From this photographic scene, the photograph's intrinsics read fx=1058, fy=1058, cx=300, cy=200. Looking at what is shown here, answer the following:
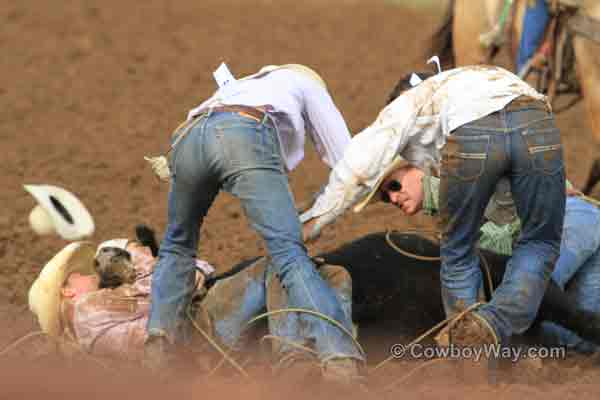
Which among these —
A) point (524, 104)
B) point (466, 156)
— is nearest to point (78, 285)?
point (466, 156)

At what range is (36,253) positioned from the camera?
17.9ft

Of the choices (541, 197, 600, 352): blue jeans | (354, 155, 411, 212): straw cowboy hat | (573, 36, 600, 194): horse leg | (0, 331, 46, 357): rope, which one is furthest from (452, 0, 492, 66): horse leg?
(0, 331, 46, 357): rope

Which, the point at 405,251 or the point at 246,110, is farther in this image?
the point at 405,251

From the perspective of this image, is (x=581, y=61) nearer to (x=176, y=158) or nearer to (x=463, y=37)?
(x=463, y=37)

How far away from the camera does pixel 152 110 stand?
8.09m

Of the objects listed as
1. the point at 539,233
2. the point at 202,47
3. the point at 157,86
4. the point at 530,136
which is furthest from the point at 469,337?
the point at 202,47

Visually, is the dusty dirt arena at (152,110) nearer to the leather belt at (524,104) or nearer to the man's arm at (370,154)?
the man's arm at (370,154)

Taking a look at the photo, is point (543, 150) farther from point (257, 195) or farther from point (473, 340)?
point (257, 195)

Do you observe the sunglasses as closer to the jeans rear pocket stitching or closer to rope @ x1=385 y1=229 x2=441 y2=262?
rope @ x1=385 y1=229 x2=441 y2=262

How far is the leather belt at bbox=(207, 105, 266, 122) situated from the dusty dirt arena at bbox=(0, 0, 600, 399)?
0.95 meters

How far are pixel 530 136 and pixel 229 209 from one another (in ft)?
9.34

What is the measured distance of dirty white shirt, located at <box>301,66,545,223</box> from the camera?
3695 mm

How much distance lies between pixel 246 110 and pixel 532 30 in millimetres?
2688

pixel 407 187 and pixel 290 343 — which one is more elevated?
pixel 407 187
